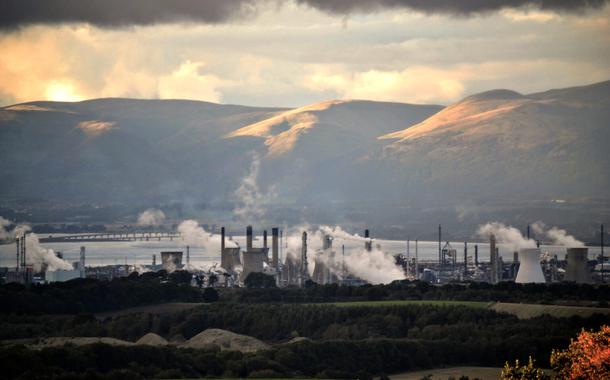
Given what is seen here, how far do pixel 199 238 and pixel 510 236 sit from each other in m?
27.6

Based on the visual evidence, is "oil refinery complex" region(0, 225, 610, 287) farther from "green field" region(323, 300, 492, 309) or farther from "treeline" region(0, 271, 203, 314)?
"green field" region(323, 300, 492, 309)

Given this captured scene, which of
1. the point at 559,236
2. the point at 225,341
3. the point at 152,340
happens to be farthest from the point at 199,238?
the point at 225,341

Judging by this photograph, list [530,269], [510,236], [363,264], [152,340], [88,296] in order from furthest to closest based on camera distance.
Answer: [510,236]
[363,264]
[530,269]
[88,296]
[152,340]

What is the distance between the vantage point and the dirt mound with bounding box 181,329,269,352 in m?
65.9

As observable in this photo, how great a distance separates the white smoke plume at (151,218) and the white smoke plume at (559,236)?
1881 inches

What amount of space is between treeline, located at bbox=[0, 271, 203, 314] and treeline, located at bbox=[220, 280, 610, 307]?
2936 mm

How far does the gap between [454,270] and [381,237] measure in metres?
50.2

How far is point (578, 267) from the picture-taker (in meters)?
102

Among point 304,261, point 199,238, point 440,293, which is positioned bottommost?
point 440,293

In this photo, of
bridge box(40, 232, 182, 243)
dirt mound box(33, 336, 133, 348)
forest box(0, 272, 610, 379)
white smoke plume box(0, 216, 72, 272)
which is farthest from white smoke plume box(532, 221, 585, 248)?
dirt mound box(33, 336, 133, 348)

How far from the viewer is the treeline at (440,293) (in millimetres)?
83062

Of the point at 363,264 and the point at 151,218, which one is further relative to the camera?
the point at 151,218

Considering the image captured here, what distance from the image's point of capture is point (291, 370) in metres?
57.9

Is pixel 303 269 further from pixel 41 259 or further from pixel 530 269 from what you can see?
pixel 530 269
